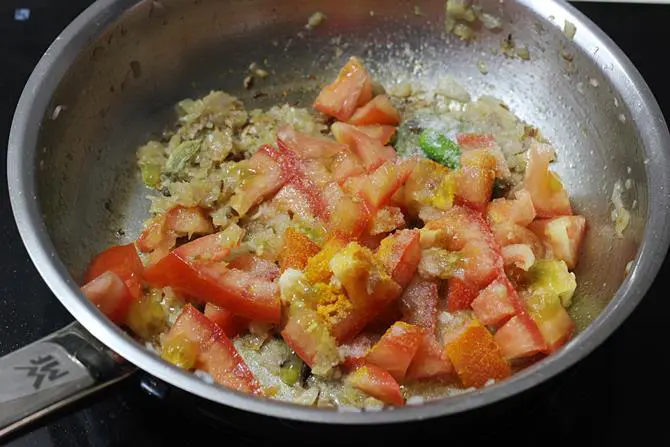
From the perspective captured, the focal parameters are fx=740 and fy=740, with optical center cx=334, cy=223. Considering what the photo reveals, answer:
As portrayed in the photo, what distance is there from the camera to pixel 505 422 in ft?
3.65

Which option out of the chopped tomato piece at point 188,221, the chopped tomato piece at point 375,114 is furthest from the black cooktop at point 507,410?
the chopped tomato piece at point 375,114

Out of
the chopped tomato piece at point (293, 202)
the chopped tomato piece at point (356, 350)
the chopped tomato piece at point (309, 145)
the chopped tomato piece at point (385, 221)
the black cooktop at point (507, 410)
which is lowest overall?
the black cooktop at point (507, 410)

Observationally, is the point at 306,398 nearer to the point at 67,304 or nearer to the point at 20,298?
the point at 67,304

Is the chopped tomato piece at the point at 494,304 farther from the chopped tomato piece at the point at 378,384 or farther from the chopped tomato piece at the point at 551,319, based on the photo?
the chopped tomato piece at the point at 378,384

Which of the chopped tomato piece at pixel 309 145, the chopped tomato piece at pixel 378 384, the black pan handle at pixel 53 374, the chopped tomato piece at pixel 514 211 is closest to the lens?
the black pan handle at pixel 53 374

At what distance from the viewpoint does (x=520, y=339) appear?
111cm

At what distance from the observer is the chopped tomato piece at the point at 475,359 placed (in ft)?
3.58

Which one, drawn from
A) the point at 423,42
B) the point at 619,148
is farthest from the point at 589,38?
the point at 423,42

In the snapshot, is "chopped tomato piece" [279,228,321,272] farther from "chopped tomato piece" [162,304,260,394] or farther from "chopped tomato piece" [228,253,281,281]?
"chopped tomato piece" [162,304,260,394]

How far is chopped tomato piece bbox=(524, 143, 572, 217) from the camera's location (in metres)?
1.32

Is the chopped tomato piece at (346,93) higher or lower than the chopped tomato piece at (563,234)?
higher

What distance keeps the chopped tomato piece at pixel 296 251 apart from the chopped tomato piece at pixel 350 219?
0.15ft

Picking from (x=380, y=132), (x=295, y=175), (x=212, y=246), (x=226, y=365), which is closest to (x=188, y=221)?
(x=212, y=246)

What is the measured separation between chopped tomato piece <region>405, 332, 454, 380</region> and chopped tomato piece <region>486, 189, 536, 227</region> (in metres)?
0.28
